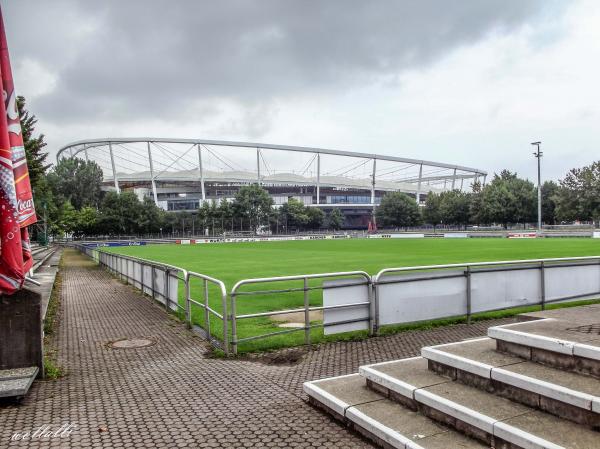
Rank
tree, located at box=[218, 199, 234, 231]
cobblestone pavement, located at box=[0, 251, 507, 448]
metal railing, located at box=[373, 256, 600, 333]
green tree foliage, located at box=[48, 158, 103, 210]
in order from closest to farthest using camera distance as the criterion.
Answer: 1. cobblestone pavement, located at box=[0, 251, 507, 448]
2. metal railing, located at box=[373, 256, 600, 333]
3. tree, located at box=[218, 199, 234, 231]
4. green tree foliage, located at box=[48, 158, 103, 210]

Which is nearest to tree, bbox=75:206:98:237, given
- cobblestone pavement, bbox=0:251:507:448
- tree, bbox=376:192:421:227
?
tree, bbox=376:192:421:227

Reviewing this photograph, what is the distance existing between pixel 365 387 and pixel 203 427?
1.83m

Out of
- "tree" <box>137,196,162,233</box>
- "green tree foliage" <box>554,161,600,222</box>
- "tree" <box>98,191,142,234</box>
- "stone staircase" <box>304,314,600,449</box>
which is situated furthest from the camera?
"tree" <box>137,196,162,233</box>

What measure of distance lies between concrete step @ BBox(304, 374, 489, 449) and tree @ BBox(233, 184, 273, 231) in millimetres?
111300

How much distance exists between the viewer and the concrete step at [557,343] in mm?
4566

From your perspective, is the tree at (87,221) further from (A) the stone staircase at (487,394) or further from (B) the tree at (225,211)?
(A) the stone staircase at (487,394)

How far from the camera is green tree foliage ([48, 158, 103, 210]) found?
121125mm

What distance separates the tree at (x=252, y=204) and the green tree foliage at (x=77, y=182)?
3767 cm

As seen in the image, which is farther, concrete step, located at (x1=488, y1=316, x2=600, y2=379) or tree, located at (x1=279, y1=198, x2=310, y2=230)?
tree, located at (x1=279, y1=198, x2=310, y2=230)

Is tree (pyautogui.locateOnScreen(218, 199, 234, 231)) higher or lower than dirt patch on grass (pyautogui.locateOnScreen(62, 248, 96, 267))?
higher

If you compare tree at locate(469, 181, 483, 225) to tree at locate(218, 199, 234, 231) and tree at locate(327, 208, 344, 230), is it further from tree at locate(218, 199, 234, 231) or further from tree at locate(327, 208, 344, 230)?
tree at locate(218, 199, 234, 231)

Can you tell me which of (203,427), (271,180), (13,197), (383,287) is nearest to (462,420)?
(203,427)

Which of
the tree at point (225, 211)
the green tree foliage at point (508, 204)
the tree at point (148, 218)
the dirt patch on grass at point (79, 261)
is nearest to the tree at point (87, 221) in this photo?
the tree at point (148, 218)

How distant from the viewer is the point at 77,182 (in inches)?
4840
